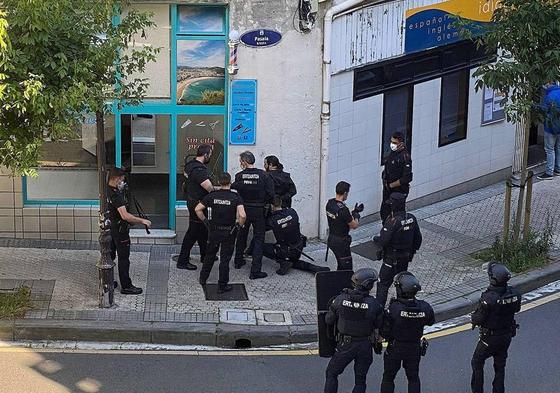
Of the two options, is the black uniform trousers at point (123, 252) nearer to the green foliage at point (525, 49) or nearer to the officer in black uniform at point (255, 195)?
the officer in black uniform at point (255, 195)

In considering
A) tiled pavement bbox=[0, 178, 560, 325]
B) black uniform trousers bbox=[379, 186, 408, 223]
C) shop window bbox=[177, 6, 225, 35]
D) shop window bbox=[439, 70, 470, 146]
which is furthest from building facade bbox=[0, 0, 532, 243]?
shop window bbox=[439, 70, 470, 146]

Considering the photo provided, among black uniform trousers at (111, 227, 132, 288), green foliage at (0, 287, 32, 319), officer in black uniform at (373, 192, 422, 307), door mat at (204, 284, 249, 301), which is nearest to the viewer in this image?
green foliage at (0, 287, 32, 319)

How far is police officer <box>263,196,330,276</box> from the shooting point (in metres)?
13.4

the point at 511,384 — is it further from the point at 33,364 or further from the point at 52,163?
the point at 52,163

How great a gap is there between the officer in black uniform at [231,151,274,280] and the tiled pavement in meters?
0.34

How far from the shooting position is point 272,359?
11062mm

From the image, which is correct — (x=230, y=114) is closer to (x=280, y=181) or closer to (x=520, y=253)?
(x=280, y=181)

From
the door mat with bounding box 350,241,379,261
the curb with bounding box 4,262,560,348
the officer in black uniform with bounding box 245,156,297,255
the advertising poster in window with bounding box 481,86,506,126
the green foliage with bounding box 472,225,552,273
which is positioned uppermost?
the advertising poster in window with bounding box 481,86,506,126

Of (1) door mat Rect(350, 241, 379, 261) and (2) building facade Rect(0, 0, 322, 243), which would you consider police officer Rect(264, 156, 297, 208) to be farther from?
(1) door mat Rect(350, 241, 379, 261)

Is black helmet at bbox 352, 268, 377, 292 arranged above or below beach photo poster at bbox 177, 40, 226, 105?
below

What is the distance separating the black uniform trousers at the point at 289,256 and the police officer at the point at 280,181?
0.63m

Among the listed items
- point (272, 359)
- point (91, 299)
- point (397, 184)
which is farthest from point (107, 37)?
point (397, 184)

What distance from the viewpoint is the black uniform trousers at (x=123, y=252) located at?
12305 millimetres

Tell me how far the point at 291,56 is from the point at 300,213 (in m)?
2.38
